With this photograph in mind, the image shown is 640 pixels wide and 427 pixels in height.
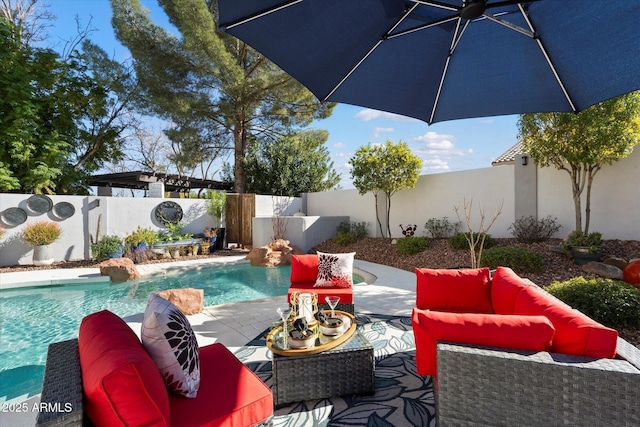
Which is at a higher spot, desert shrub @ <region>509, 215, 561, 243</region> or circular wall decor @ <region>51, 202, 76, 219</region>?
circular wall decor @ <region>51, 202, 76, 219</region>

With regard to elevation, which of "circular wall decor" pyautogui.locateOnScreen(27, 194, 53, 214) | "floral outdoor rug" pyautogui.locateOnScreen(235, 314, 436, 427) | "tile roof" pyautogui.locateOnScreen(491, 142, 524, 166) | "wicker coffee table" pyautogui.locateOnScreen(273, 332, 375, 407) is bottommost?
"floral outdoor rug" pyautogui.locateOnScreen(235, 314, 436, 427)

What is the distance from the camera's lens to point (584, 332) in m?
1.65

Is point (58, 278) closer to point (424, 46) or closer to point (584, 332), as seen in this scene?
point (424, 46)

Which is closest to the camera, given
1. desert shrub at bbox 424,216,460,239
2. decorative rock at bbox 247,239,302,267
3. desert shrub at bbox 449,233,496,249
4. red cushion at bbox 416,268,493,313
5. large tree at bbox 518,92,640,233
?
red cushion at bbox 416,268,493,313

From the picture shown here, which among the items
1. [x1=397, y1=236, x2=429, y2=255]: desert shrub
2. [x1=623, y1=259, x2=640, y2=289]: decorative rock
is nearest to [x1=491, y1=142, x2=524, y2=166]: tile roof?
[x1=397, y1=236, x2=429, y2=255]: desert shrub

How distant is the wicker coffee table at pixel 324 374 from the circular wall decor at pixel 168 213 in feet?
32.5

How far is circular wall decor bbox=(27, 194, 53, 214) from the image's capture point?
8.69 m

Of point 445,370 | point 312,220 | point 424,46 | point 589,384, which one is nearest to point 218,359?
point 445,370

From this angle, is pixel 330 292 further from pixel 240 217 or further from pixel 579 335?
pixel 240 217

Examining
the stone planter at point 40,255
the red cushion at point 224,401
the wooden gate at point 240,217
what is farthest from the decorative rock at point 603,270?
the stone planter at point 40,255

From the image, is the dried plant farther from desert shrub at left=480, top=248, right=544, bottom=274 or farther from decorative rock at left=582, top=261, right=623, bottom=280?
decorative rock at left=582, top=261, right=623, bottom=280

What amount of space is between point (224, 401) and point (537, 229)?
24.7 feet

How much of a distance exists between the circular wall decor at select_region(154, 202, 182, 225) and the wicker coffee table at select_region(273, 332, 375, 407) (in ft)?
32.5

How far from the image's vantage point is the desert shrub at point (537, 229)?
22.7 feet
